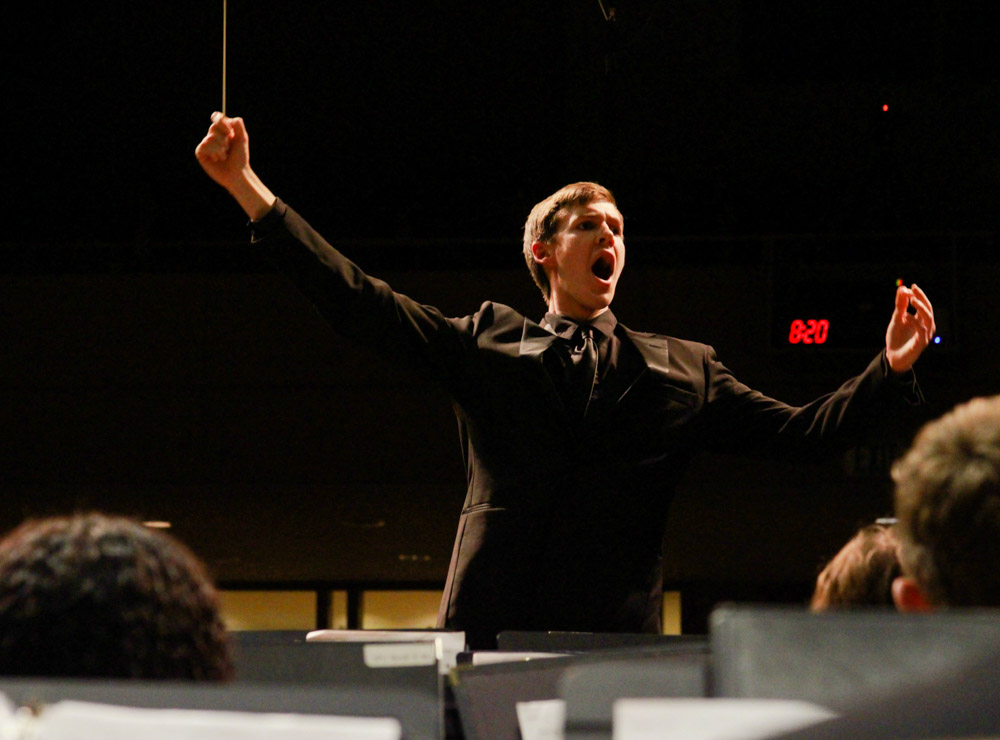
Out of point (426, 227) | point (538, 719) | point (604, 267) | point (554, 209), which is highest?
point (426, 227)

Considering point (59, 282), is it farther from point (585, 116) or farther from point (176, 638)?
point (176, 638)

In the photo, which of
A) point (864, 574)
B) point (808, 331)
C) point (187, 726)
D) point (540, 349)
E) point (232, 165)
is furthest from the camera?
point (808, 331)

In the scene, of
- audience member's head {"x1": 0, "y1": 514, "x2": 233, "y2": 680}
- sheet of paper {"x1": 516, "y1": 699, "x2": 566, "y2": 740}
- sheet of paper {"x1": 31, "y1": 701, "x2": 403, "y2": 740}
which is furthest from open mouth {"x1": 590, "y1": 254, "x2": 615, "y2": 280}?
sheet of paper {"x1": 31, "y1": 701, "x2": 403, "y2": 740}

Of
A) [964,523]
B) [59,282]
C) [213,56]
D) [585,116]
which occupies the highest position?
[213,56]

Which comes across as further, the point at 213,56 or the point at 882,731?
the point at 213,56

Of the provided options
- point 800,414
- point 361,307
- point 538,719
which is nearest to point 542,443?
point 361,307

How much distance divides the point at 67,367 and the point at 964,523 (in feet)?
17.2

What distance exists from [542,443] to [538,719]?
910mm

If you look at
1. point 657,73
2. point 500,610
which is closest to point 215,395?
point 657,73

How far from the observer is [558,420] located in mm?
1726

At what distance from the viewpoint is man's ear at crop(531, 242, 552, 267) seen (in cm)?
198

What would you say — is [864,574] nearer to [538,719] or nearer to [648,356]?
[538,719]

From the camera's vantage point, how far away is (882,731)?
1.80 ft

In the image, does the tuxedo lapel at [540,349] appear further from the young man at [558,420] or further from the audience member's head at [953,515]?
the audience member's head at [953,515]
